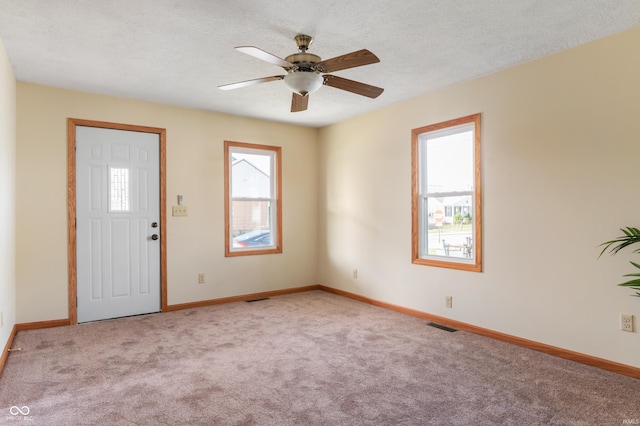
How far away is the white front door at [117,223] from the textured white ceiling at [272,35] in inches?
28.4

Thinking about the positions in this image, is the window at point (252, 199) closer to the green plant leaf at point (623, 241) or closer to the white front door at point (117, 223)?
the white front door at point (117, 223)

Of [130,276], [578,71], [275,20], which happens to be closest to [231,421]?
[275,20]

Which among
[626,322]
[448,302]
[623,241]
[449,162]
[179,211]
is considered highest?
[449,162]

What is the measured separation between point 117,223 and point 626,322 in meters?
4.87

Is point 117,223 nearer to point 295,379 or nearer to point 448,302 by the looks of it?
point 295,379

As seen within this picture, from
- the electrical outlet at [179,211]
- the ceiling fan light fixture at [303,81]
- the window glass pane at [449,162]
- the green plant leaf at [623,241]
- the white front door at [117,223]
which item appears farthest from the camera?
the electrical outlet at [179,211]

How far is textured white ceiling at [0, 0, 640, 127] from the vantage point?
2.51 m

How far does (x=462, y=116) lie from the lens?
3.96 meters

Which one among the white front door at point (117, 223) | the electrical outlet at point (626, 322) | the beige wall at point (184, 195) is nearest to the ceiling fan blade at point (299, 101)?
the beige wall at point (184, 195)

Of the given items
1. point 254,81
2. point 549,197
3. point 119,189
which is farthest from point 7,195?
point 549,197

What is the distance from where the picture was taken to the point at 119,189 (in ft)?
14.6

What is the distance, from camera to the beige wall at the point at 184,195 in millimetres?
3963

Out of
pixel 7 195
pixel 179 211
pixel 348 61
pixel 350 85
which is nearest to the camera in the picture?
pixel 348 61

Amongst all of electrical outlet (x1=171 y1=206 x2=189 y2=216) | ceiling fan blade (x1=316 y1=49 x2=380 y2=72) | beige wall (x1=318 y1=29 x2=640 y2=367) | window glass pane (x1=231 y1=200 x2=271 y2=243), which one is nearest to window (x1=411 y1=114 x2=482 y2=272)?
beige wall (x1=318 y1=29 x2=640 y2=367)
